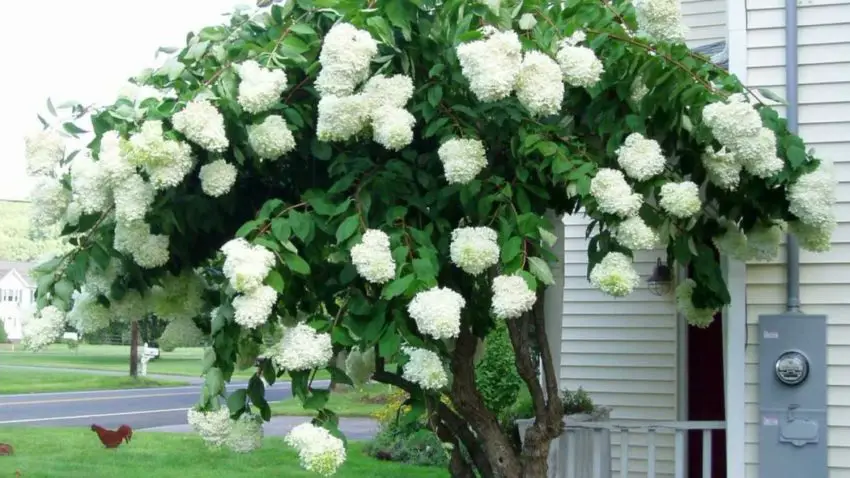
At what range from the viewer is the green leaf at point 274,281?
265cm

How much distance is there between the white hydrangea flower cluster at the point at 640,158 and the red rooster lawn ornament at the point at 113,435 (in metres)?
8.04

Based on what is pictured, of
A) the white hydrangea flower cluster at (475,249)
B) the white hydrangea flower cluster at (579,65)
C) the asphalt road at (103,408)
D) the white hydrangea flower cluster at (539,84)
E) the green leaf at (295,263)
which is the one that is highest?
the white hydrangea flower cluster at (579,65)

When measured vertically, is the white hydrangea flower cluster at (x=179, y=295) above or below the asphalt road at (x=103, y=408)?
above

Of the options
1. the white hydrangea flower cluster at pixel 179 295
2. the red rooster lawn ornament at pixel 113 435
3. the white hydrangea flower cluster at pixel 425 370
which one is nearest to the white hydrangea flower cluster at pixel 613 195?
the white hydrangea flower cluster at pixel 425 370

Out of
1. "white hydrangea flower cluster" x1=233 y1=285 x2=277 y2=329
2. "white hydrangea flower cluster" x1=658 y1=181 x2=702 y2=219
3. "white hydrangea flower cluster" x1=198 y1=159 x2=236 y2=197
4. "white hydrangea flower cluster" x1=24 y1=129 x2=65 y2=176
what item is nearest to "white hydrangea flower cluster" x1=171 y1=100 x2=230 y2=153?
"white hydrangea flower cluster" x1=198 y1=159 x2=236 y2=197

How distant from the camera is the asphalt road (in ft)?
32.3

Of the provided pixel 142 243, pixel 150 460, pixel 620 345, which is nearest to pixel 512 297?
pixel 142 243

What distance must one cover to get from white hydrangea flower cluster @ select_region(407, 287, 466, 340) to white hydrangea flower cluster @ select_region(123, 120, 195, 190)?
0.79 meters

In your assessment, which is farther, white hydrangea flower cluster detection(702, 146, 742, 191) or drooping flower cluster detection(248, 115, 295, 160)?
white hydrangea flower cluster detection(702, 146, 742, 191)

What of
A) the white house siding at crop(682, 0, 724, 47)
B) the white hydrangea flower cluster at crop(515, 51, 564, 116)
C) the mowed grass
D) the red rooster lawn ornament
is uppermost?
the white house siding at crop(682, 0, 724, 47)

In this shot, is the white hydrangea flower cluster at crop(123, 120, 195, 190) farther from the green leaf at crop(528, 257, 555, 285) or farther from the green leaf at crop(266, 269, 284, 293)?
the green leaf at crop(528, 257, 555, 285)

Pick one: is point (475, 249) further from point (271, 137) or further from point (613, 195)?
point (271, 137)

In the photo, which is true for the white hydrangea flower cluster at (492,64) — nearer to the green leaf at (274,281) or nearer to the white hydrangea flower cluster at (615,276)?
the white hydrangea flower cluster at (615,276)

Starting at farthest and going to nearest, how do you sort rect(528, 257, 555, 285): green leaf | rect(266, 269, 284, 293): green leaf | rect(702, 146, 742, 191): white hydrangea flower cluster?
rect(702, 146, 742, 191): white hydrangea flower cluster < rect(528, 257, 555, 285): green leaf < rect(266, 269, 284, 293): green leaf
